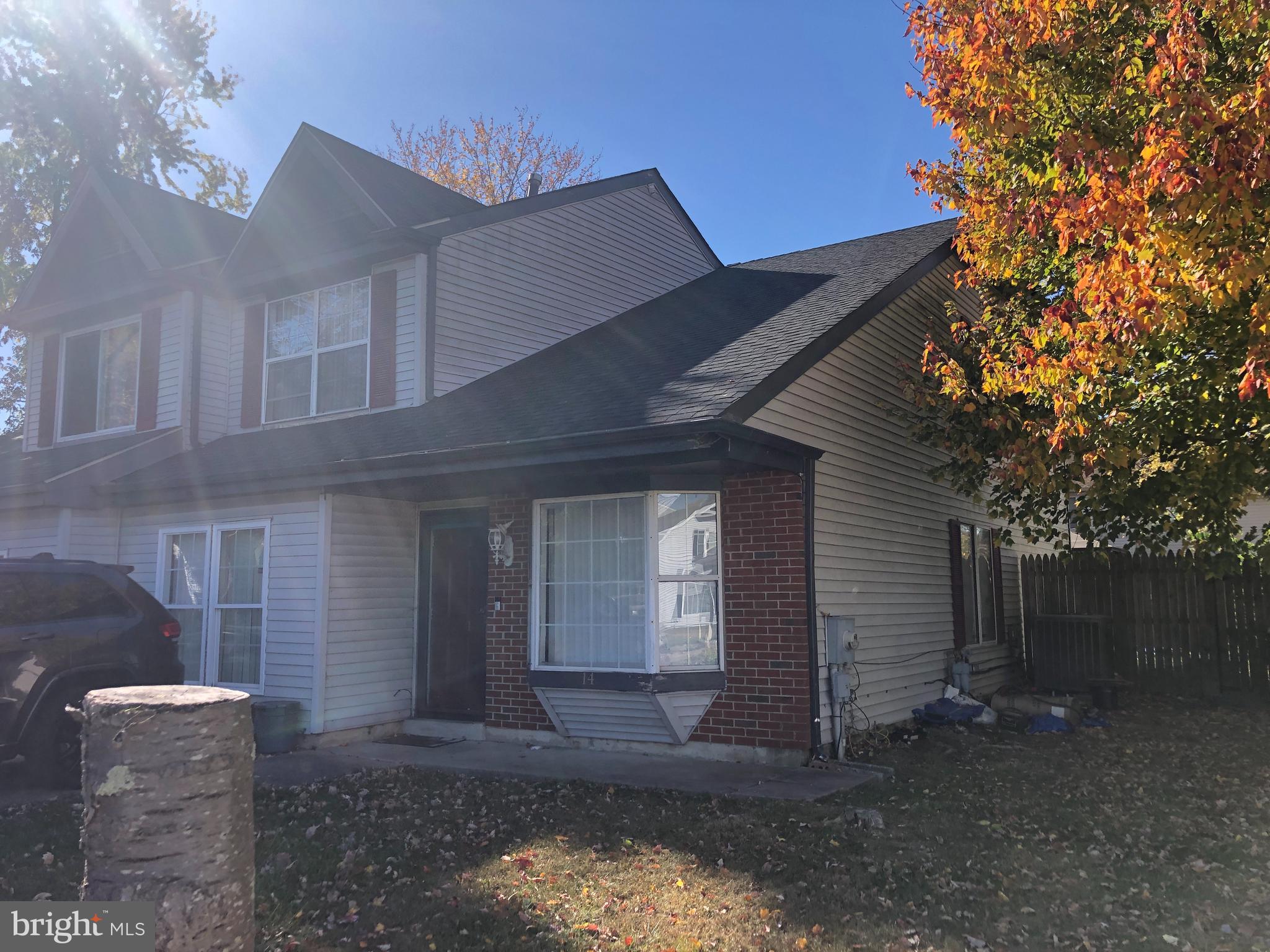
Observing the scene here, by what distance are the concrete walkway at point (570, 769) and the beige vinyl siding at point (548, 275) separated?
418 centimetres

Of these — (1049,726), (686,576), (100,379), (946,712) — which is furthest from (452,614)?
(100,379)

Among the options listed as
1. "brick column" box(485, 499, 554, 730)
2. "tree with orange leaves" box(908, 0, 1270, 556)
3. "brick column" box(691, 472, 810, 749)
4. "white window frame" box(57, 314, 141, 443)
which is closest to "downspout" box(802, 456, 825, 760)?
"brick column" box(691, 472, 810, 749)

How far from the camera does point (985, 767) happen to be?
310 inches

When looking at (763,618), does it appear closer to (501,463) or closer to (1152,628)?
(501,463)

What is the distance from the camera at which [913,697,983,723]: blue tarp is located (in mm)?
9750

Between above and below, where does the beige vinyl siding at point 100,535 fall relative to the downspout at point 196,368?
below

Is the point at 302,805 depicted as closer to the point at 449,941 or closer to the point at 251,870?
the point at 449,941

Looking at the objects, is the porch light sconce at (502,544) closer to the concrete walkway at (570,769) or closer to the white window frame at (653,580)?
the white window frame at (653,580)

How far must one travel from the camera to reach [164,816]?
7.60 ft

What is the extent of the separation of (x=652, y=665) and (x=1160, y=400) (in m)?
4.83

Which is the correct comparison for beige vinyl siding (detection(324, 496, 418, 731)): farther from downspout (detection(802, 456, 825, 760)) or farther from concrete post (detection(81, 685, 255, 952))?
concrete post (detection(81, 685, 255, 952))

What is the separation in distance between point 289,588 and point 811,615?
5.44 m

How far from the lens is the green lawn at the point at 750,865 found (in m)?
4.39

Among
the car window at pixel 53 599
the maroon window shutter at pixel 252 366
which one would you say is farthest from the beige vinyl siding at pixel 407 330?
the car window at pixel 53 599
